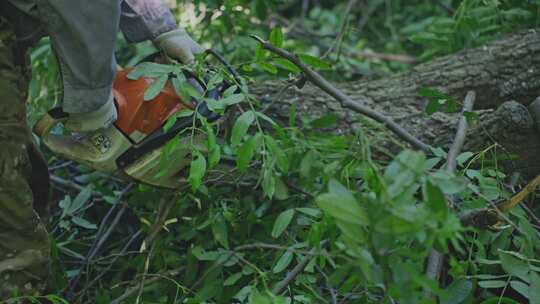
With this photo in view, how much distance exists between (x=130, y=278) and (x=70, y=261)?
178 millimetres

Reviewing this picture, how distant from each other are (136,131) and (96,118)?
0.37ft

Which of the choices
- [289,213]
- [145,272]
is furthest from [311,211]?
[145,272]

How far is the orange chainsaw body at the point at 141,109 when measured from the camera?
178 cm

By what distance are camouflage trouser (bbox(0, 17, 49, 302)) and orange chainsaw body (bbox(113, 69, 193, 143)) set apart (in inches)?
8.8

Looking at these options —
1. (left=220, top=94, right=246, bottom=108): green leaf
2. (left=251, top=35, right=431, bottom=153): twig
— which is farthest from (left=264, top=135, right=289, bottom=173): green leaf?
(left=251, top=35, right=431, bottom=153): twig

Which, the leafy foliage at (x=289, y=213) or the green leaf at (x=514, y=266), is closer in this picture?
the leafy foliage at (x=289, y=213)

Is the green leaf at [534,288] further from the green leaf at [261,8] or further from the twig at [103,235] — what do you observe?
the green leaf at [261,8]

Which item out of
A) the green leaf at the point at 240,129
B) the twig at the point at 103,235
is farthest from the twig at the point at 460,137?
the twig at the point at 103,235

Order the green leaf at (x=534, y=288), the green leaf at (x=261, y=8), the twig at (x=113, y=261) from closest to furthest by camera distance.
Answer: the green leaf at (x=534, y=288), the twig at (x=113, y=261), the green leaf at (x=261, y=8)

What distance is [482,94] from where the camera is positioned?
7.48 ft

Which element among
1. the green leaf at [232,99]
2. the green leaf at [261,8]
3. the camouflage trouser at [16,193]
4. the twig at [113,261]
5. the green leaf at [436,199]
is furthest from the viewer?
the green leaf at [261,8]

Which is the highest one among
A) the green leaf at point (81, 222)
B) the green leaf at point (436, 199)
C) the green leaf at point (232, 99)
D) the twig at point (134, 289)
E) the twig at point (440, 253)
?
the green leaf at point (436, 199)

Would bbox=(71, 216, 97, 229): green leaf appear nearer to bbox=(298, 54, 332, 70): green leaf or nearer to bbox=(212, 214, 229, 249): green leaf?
bbox=(212, 214, 229, 249): green leaf

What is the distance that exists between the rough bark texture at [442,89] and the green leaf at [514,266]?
61cm
